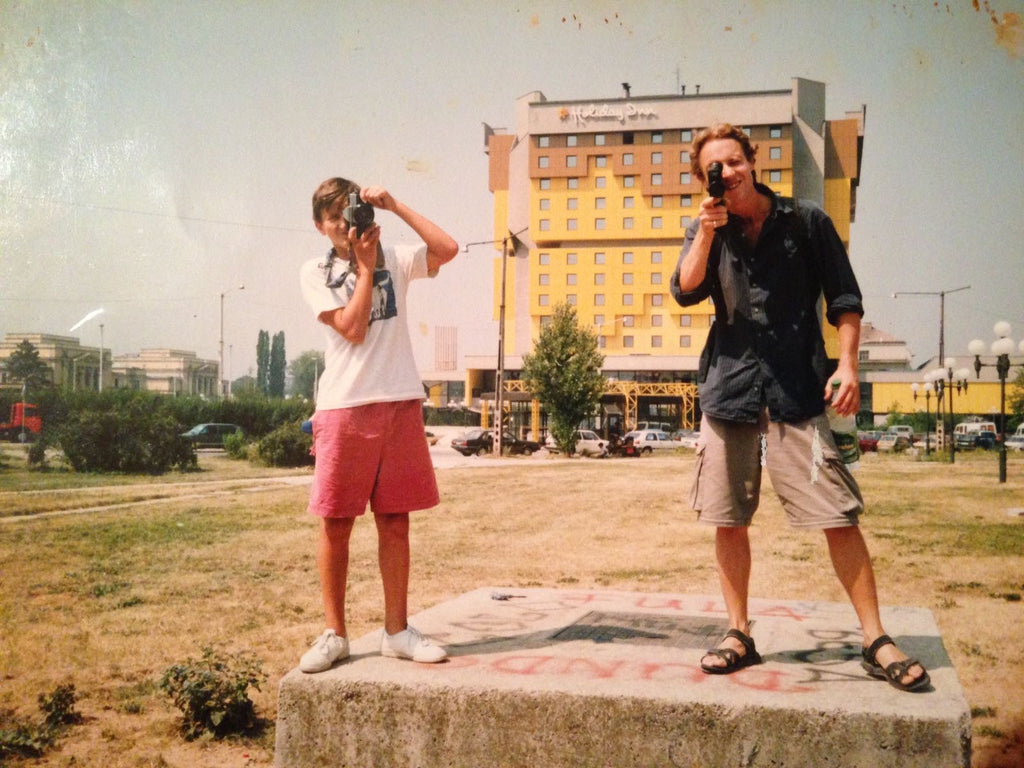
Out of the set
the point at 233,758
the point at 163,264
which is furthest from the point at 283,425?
the point at 233,758

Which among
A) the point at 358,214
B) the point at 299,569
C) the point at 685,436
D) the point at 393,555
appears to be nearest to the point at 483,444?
the point at 685,436

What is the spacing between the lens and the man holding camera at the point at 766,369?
221 cm

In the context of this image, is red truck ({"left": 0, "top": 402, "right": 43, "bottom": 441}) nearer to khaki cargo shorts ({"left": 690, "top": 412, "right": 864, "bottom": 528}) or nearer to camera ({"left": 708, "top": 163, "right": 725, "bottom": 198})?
khaki cargo shorts ({"left": 690, "top": 412, "right": 864, "bottom": 528})

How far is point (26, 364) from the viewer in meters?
5.48

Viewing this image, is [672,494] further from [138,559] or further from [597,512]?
[138,559]

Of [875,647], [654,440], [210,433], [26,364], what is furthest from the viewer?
[210,433]

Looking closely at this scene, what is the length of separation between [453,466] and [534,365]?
227 cm

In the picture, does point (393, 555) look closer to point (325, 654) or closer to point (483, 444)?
point (325, 654)

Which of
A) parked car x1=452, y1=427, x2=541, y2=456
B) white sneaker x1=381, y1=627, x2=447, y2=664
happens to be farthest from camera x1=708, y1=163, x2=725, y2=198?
parked car x1=452, y1=427, x2=541, y2=456

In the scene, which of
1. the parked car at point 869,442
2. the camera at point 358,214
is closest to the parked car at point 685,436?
the camera at point 358,214

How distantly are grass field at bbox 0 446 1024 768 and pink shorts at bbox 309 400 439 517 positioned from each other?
39.5 inches

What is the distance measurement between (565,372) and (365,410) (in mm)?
5886

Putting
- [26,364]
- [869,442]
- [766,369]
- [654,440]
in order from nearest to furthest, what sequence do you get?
[766,369] → [26,364] → [654,440] → [869,442]

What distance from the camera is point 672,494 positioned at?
971 centimetres
